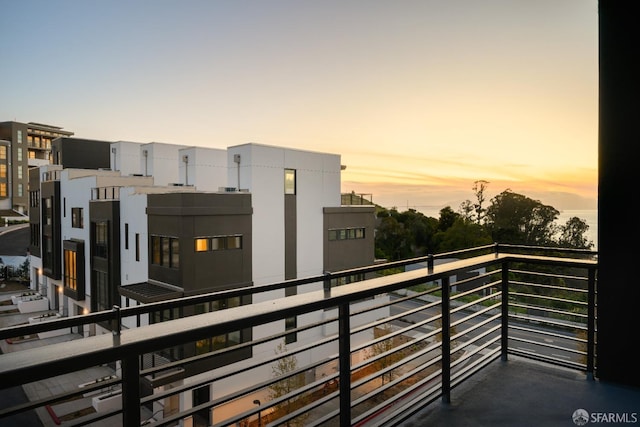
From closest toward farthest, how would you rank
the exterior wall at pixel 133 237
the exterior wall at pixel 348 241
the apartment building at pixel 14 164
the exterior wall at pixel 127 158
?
1. the exterior wall at pixel 133 237
2. the exterior wall at pixel 348 241
3. the exterior wall at pixel 127 158
4. the apartment building at pixel 14 164

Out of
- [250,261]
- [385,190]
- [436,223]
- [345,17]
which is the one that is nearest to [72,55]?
[250,261]

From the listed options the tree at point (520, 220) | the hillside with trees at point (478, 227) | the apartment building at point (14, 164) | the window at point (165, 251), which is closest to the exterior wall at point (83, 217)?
the window at point (165, 251)

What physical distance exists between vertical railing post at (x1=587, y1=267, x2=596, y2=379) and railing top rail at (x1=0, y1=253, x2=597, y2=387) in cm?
159

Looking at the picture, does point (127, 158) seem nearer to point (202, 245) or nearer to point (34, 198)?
point (34, 198)

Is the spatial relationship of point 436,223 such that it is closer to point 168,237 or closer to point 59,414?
point 168,237

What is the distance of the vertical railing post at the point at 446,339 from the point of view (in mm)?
2166

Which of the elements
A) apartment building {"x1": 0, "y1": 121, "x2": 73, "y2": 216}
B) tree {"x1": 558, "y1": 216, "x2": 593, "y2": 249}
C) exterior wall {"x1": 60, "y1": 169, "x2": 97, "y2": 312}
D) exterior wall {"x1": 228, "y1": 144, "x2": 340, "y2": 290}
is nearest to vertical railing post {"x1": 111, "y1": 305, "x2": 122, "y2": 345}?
exterior wall {"x1": 228, "y1": 144, "x2": 340, "y2": 290}

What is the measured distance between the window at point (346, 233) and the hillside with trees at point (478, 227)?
12345 millimetres

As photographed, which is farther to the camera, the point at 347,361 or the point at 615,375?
the point at 615,375

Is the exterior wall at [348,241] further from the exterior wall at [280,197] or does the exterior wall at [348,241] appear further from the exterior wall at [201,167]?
the exterior wall at [201,167]

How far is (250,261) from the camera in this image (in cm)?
1316

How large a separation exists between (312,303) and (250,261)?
39.3 ft

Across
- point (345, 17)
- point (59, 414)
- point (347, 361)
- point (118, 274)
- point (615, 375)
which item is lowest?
point (59, 414)

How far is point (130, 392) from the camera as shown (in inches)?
40.5
